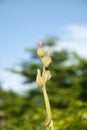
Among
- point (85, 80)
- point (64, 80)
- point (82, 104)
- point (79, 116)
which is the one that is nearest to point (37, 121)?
point (82, 104)

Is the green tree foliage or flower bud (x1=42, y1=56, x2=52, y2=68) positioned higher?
the green tree foliage

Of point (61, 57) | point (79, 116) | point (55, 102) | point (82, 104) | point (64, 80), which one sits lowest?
point (79, 116)

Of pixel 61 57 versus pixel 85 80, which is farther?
pixel 61 57

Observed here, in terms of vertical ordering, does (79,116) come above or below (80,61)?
below

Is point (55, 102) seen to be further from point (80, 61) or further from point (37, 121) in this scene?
point (37, 121)

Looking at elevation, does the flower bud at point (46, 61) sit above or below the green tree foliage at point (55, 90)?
below

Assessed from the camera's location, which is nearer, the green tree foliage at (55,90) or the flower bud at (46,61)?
the flower bud at (46,61)

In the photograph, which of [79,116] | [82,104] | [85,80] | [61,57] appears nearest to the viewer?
[79,116]

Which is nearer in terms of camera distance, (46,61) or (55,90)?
(46,61)

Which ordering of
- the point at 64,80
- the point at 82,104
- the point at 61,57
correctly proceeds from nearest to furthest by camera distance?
the point at 82,104, the point at 64,80, the point at 61,57

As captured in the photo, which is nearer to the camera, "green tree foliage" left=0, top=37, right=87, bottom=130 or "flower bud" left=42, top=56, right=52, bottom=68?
"flower bud" left=42, top=56, right=52, bottom=68

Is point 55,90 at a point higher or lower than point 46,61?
higher
